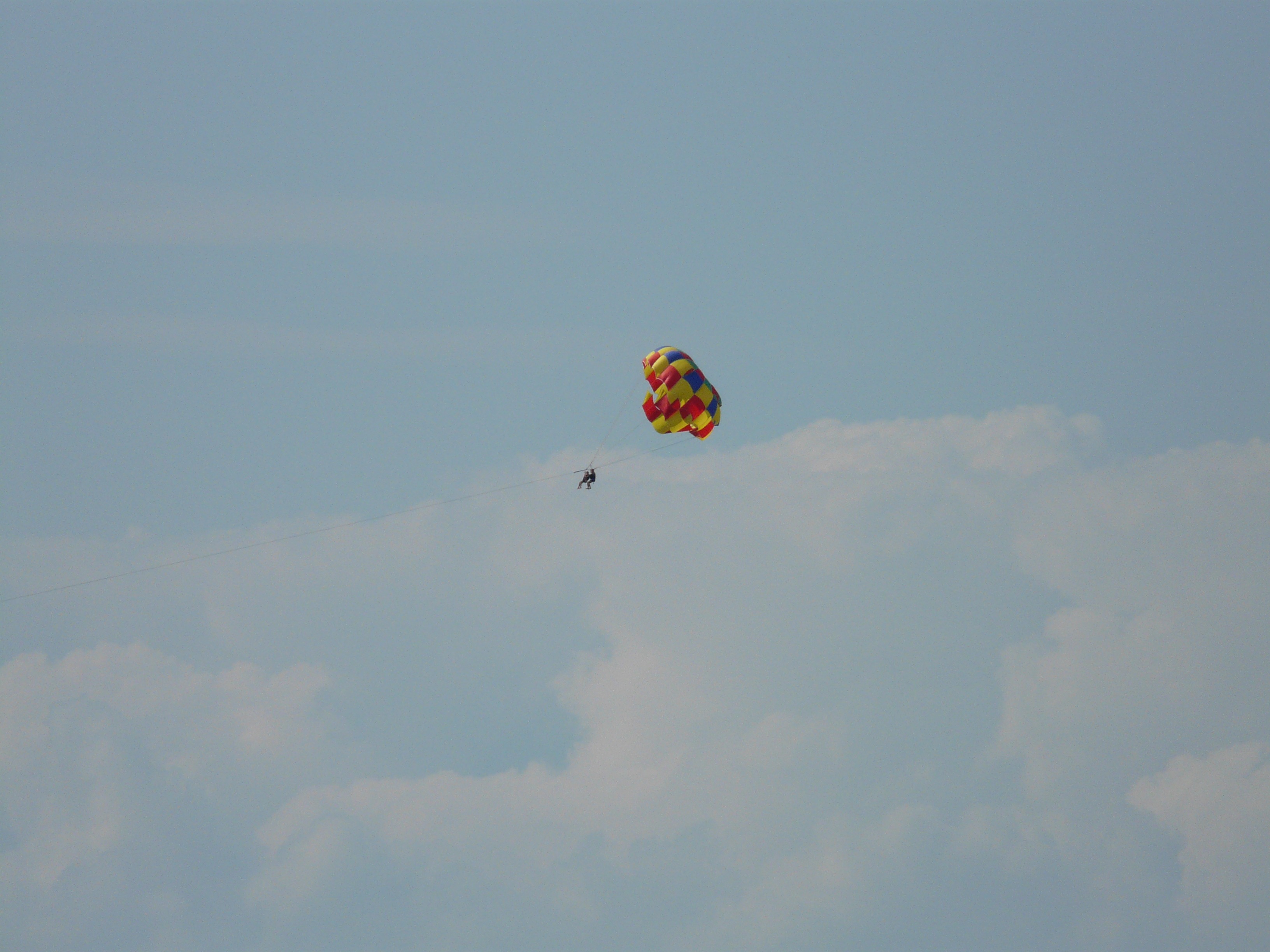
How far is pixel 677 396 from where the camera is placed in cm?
6419

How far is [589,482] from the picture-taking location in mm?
61406

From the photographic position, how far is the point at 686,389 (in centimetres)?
6444

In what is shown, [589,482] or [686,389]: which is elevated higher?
[686,389]

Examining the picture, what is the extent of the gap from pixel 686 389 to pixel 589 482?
26.2ft

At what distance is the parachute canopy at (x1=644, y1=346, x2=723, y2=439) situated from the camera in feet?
211

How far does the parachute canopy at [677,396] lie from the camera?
64188mm
